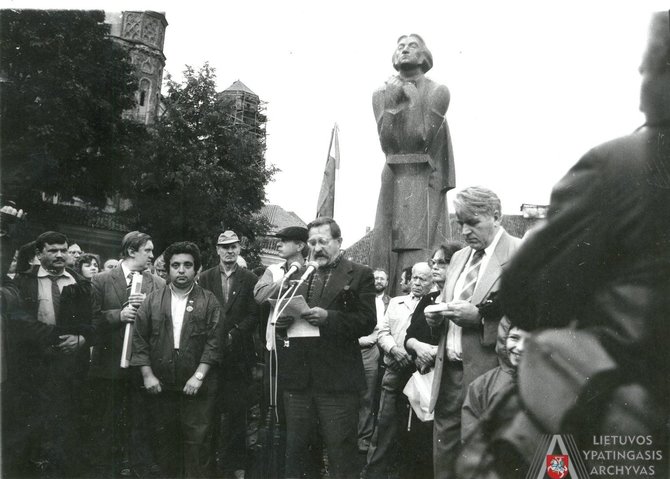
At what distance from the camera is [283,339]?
504 cm

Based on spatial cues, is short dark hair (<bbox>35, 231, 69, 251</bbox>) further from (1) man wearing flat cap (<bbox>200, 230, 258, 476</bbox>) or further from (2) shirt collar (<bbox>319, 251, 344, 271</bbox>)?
(2) shirt collar (<bbox>319, 251, 344, 271</bbox>)

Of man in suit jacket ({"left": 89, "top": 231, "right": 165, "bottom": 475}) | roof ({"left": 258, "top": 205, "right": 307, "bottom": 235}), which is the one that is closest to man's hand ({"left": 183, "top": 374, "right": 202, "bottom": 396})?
man in suit jacket ({"left": 89, "top": 231, "right": 165, "bottom": 475})

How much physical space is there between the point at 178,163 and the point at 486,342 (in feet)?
98.4

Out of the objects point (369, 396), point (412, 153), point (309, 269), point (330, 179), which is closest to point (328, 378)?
point (309, 269)

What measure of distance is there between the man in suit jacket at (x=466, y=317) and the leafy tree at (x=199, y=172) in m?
25.4

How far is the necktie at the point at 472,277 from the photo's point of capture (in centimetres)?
416

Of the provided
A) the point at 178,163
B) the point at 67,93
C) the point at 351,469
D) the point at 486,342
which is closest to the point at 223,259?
the point at 351,469

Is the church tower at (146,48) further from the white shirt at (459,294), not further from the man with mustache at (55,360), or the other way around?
the white shirt at (459,294)

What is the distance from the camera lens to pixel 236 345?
6102mm

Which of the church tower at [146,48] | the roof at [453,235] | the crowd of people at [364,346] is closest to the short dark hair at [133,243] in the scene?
the crowd of people at [364,346]

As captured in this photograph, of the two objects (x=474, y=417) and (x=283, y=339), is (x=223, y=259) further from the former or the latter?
(x=474, y=417)

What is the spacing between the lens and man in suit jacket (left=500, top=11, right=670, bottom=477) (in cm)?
126

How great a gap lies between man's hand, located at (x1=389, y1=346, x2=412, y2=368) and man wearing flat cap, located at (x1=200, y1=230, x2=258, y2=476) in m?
1.31

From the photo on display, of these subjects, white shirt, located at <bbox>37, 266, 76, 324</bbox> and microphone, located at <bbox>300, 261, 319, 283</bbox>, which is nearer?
microphone, located at <bbox>300, 261, 319, 283</bbox>
